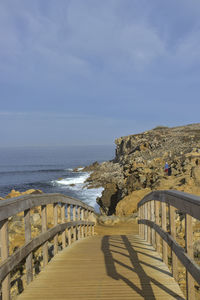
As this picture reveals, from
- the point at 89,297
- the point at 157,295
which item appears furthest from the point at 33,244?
the point at 157,295

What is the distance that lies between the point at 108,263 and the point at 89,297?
1.37m

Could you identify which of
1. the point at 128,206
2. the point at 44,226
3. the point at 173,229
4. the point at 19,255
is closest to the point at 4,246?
the point at 19,255

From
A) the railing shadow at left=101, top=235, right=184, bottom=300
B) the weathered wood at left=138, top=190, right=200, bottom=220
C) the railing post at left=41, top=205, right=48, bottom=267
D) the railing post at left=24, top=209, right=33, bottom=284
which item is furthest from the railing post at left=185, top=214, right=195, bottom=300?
the railing post at left=41, top=205, right=48, bottom=267

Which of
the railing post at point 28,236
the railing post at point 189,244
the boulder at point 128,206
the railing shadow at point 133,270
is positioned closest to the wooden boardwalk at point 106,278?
the railing shadow at point 133,270

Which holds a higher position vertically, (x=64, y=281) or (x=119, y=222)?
(x=64, y=281)

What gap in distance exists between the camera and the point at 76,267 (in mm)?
4555

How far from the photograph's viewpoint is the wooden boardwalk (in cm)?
333

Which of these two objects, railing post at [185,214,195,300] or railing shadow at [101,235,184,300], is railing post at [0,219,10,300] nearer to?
railing shadow at [101,235,184,300]

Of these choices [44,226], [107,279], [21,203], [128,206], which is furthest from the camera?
[128,206]

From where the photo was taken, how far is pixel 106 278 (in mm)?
3883

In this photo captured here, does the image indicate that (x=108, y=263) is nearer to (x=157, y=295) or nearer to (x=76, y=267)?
(x=76, y=267)

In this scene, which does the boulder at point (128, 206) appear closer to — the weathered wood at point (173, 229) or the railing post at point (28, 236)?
the weathered wood at point (173, 229)

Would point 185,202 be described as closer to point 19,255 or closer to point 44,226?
point 19,255

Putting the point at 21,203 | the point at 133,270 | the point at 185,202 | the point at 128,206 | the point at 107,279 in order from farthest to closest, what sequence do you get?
1. the point at 128,206
2. the point at 133,270
3. the point at 107,279
4. the point at 21,203
5. the point at 185,202
